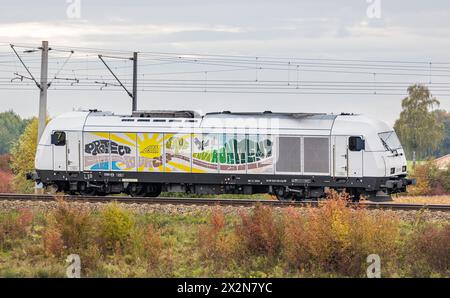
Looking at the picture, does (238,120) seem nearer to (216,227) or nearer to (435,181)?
(216,227)

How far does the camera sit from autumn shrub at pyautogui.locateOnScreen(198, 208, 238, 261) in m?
24.7

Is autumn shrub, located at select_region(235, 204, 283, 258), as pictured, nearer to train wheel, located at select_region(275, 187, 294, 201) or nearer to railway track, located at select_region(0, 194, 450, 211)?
railway track, located at select_region(0, 194, 450, 211)

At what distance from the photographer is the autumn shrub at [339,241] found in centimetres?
2333

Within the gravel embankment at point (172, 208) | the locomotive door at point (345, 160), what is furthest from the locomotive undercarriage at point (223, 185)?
the gravel embankment at point (172, 208)

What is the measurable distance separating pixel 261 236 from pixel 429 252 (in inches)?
193

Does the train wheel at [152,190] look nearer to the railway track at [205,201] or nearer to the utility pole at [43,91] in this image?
the railway track at [205,201]

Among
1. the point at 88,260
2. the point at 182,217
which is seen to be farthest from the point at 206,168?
the point at 88,260

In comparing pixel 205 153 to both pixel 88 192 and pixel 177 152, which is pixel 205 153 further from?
pixel 88 192

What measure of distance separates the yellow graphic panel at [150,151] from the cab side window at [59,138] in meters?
3.38

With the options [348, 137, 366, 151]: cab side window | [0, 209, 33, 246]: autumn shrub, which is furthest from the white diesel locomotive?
[0, 209, 33, 246]: autumn shrub

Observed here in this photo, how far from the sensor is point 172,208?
3048cm

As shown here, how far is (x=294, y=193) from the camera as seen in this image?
1310 inches
